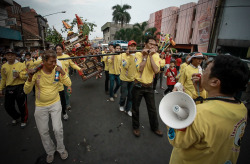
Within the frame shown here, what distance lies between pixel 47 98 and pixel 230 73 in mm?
2579

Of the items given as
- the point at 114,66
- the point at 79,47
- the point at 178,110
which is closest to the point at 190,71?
the point at 178,110

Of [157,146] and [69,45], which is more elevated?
[69,45]

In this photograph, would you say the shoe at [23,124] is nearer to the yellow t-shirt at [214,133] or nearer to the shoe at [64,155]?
the shoe at [64,155]

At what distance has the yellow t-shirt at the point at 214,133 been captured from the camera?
35.3 inches

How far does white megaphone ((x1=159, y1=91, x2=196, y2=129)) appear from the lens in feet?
3.11

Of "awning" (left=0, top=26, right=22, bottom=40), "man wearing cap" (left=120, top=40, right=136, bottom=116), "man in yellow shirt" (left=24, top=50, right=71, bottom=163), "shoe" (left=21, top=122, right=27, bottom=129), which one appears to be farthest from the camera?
"awning" (left=0, top=26, right=22, bottom=40)

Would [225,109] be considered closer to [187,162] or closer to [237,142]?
[237,142]

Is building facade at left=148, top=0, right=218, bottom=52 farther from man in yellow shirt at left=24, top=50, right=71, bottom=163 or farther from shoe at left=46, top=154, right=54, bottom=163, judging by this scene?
shoe at left=46, top=154, right=54, bottom=163

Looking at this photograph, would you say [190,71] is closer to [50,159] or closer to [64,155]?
[64,155]

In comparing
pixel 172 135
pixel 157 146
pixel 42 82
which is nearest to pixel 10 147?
pixel 42 82

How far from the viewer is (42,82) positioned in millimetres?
2232

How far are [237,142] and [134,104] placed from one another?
6.85 ft

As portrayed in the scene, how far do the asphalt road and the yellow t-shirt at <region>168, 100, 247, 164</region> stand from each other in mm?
1652

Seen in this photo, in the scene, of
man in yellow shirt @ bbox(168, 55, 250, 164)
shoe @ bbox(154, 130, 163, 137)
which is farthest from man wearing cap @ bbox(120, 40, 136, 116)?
man in yellow shirt @ bbox(168, 55, 250, 164)
